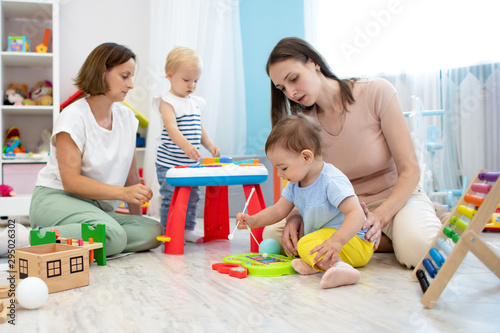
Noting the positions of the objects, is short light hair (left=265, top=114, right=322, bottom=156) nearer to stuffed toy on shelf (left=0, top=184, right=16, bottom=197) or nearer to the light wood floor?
the light wood floor

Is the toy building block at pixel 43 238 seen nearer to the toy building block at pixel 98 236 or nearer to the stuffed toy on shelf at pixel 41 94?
the toy building block at pixel 98 236

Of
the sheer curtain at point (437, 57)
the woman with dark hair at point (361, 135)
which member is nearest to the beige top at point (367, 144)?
the woman with dark hair at point (361, 135)

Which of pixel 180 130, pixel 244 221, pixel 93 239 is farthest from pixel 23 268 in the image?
pixel 180 130

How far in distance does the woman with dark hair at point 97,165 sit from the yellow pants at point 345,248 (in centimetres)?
50

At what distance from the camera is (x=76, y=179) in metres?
1.47

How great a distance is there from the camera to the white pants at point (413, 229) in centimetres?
119

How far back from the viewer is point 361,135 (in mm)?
1383

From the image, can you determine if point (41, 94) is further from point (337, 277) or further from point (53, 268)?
point (337, 277)

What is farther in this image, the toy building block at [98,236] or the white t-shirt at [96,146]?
the white t-shirt at [96,146]

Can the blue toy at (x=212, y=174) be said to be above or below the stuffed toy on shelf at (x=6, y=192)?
above

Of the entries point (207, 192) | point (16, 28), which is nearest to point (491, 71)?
point (207, 192)

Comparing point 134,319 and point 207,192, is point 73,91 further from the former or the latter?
point 134,319

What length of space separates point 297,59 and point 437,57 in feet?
5.54

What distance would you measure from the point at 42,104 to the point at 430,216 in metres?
2.46
